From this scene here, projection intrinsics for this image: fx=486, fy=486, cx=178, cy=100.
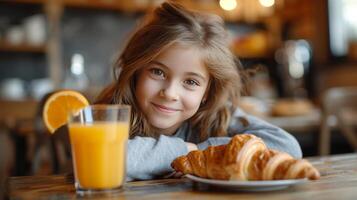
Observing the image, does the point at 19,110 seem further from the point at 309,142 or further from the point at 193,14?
the point at 193,14

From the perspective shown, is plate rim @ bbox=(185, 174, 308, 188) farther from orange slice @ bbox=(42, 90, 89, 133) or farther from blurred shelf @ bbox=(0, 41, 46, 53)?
blurred shelf @ bbox=(0, 41, 46, 53)

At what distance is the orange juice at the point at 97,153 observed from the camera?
0.76m

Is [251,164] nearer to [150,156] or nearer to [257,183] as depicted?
[257,183]

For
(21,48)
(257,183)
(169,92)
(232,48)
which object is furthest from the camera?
(21,48)

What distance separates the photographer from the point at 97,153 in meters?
0.77

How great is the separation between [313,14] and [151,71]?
4.02 meters

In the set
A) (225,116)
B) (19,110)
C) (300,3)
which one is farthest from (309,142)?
(300,3)

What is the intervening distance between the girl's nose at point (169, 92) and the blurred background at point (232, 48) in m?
1.63

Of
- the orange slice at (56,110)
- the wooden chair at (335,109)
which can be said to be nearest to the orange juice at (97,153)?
the orange slice at (56,110)

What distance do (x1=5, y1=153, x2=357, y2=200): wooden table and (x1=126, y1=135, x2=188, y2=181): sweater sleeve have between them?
47mm

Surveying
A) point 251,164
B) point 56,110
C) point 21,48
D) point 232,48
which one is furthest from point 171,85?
point 21,48

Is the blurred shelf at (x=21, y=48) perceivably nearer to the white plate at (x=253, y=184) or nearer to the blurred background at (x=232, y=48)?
the blurred background at (x=232, y=48)

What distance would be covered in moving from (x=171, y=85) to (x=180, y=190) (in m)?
0.33

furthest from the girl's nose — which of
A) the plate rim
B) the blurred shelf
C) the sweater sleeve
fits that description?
the blurred shelf
